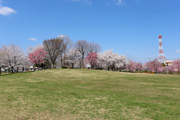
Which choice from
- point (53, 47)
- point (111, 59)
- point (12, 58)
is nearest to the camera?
point (12, 58)

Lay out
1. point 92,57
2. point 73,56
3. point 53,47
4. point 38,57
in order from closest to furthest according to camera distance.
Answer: point 53,47
point 38,57
point 92,57
point 73,56

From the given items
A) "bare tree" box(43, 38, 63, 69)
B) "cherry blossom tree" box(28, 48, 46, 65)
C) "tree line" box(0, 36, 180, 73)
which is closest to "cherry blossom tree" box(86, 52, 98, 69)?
"tree line" box(0, 36, 180, 73)

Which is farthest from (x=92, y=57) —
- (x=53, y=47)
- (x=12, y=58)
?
(x=12, y=58)

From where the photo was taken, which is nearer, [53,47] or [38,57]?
[53,47]

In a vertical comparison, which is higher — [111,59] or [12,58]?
[111,59]

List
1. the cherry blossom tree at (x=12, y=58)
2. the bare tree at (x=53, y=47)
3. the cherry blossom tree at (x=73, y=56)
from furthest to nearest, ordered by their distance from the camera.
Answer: the cherry blossom tree at (x=73, y=56) → the bare tree at (x=53, y=47) → the cherry blossom tree at (x=12, y=58)

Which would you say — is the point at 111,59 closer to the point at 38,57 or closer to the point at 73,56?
the point at 73,56

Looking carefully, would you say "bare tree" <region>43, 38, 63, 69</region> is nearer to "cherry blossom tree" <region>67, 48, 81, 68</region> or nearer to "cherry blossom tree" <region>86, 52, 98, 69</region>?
"cherry blossom tree" <region>67, 48, 81, 68</region>

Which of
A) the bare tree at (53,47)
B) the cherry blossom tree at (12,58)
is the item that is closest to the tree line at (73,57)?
the bare tree at (53,47)

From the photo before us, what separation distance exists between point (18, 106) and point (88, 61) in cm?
5811

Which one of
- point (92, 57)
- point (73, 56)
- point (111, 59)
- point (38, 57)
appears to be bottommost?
point (111, 59)

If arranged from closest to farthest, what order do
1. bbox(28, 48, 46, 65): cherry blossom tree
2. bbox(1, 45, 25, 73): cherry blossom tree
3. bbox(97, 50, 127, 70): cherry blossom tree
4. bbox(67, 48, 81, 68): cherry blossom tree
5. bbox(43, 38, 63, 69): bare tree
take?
bbox(1, 45, 25, 73): cherry blossom tree → bbox(43, 38, 63, 69): bare tree → bbox(28, 48, 46, 65): cherry blossom tree → bbox(97, 50, 127, 70): cherry blossom tree → bbox(67, 48, 81, 68): cherry blossom tree

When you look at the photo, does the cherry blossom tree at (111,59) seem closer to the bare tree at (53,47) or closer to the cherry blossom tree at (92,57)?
the cherry blossom tree at (92,57)

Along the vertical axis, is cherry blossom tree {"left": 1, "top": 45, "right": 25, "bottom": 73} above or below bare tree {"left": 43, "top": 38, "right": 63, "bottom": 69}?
below
